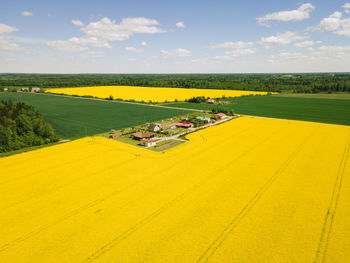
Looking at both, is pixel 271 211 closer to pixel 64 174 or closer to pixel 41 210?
pixel 41 210

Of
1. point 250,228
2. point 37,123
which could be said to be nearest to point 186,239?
point 250,228

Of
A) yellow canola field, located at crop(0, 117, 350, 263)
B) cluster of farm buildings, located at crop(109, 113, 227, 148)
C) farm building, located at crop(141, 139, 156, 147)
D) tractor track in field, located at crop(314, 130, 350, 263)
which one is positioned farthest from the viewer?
cluster of farm buildings, located at crop(109, 113, 227, 148)

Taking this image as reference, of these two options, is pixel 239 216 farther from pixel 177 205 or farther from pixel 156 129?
pixel 156 129

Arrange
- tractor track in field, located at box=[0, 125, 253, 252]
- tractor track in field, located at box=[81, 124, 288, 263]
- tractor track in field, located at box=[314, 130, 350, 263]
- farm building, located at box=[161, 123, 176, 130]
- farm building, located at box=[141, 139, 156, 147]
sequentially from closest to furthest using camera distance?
tractor track in field, located at box=[314, 130, 350, 263] < tractor track in field, located at box=[81, 124, 288, 263] < tractor track in field, located at box=[0, 125, 253, 252] < farm building, located at box=[141, 139, 156, 147] < farm building, located at box=[161, 123, 176, 130]

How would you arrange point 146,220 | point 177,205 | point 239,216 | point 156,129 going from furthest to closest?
point 156,129
point 177,205
point 239,216
point 146,220

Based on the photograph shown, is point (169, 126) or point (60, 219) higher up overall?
point (169, 126)

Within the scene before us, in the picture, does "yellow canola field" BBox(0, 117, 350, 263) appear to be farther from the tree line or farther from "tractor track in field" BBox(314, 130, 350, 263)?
the tree line

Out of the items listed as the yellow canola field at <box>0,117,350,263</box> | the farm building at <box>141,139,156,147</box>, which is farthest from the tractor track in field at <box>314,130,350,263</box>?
the farm building at <box>141,139,156,147</box>

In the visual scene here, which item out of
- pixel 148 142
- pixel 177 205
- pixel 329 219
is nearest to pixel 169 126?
pixel 148 142

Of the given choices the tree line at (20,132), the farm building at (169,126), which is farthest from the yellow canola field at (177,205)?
the farm building at (169,126)
